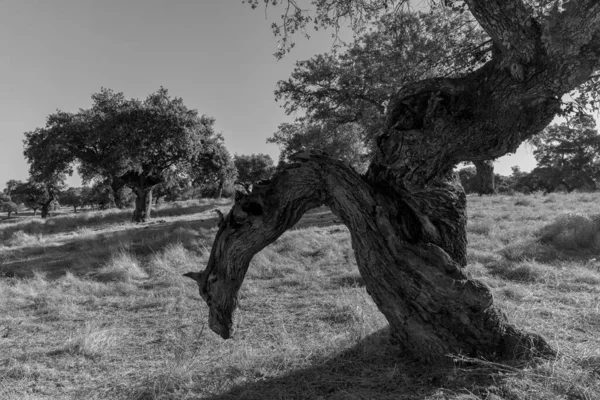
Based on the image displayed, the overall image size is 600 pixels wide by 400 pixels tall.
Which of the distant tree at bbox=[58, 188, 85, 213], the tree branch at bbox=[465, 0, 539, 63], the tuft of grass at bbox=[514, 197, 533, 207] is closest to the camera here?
the tree branch at bbox=[465, 0, 539, 63]

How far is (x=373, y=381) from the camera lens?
3.01 meters

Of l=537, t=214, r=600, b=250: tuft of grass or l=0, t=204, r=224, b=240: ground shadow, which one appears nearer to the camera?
l=537, t=214, r=600, b=250: tuft of grass

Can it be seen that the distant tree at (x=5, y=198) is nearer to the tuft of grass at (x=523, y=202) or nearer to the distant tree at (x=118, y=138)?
the distant tree at (x=118, y=138)

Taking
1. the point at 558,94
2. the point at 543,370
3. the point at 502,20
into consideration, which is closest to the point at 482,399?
the point at 543,370

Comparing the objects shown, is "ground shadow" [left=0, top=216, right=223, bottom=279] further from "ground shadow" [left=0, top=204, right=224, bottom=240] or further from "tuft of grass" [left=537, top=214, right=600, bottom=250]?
"tuft of grass" [left=537, top=214, right=600, bottom=250]

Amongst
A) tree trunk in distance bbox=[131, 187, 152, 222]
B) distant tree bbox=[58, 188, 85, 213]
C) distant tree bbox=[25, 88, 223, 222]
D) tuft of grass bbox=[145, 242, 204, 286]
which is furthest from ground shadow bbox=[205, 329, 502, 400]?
distant tree bbox=[58, 188, 85, 213]

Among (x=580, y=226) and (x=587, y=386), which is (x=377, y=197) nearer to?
(x=587, y=386)

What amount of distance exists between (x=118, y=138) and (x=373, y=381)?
56.9ft

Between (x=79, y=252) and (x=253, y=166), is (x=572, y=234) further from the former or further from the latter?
(x=253, y=166)

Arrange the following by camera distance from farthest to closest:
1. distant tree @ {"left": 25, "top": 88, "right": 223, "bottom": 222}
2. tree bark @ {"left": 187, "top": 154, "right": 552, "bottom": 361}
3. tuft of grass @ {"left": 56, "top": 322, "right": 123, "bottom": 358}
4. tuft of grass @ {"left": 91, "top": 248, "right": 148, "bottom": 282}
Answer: distant tree @ {"left": 25, "top": 88, "right": 223, "bottom": 222} < tuft of grass @ {"left": 91, "top": 248, "right": 148, "bottom": 282} < tuft of grass @ {"left": 56, "top": 322, "right": 123, "bottom": 358} < tree bark @ {"left": 187, "top": 154, "right": 552, "bottom": 361}

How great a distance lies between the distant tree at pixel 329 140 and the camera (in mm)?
17766

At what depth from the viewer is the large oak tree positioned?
110 inches

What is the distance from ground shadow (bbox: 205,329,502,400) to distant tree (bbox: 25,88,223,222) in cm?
1624

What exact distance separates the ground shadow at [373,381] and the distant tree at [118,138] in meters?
16.2
